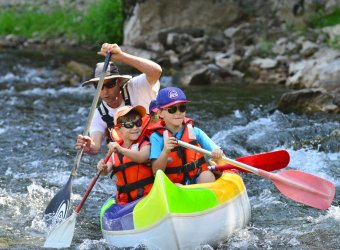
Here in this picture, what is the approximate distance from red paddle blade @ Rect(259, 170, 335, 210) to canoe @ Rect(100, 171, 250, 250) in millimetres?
347

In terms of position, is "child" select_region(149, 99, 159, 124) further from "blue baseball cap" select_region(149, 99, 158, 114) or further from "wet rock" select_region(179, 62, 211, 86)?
"wet rock" select_region(179, 62, 211, 86)

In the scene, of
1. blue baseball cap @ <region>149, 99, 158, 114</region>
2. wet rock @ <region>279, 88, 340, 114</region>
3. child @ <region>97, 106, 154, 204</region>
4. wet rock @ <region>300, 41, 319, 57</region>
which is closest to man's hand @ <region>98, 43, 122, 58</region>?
blue baseball cap @ <region>149, 99, 158, 114</region>

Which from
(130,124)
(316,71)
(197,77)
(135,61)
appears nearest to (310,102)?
(316,71)

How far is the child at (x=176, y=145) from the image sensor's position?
4.89 m

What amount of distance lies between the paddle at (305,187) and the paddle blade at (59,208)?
154 centimetres

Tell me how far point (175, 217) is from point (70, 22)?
17.0m

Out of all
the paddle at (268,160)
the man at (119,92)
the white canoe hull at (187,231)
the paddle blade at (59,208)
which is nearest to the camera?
the white canoe hull at (187,231)

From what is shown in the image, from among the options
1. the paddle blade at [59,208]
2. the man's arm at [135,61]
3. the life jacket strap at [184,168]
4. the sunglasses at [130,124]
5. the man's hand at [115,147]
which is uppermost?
the man's arm at [135,61]

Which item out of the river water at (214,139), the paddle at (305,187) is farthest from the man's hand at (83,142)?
→ the paddle at (305,187)

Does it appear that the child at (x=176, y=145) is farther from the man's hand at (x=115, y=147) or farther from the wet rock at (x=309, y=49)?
the wet rock at (x=309, y=49)

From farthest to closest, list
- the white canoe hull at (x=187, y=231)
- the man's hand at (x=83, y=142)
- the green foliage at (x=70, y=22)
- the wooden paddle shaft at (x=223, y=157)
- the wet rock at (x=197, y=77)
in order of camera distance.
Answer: the green foliage at (x=70, y=22), the wet rock at (x=197, y=77), the man's hand at (x=83, y=142), the wooden paddle shaft at (x=223, y=157), the white canoe hull at (x=187, y=231)

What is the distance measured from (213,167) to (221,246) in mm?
619

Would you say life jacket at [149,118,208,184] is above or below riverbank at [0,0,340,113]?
above

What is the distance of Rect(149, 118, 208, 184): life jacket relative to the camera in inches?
199
